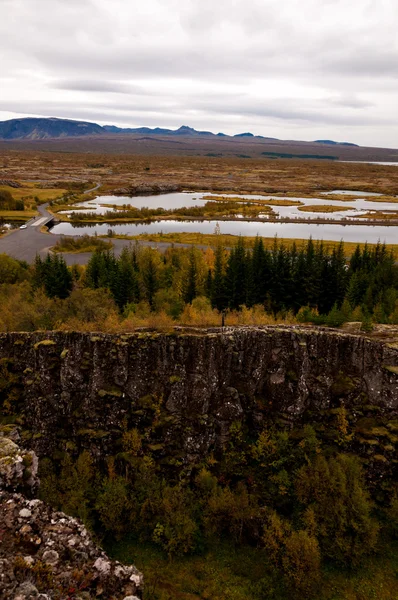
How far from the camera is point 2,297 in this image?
170 feet

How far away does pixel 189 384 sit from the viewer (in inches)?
1214

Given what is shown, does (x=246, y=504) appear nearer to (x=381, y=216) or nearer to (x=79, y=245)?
(x=79, y=245)

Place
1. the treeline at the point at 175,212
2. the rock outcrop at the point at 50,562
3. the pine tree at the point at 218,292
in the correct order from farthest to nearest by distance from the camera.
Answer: the treeline at the point at 175,212, the pine tree at the point at 218,292, the rock outcrop at the point at 50,562

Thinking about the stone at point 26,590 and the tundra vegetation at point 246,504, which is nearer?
the stone at point 26,590

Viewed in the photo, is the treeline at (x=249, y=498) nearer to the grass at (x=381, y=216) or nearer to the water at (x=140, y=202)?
the grass at (x=381, y=216)

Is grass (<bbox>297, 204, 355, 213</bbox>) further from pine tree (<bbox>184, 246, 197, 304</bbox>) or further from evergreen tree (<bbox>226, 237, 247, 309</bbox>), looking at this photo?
pine tree (<bbox>184, 246, 197, 304</bbox>)

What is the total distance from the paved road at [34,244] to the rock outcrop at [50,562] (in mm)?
69191

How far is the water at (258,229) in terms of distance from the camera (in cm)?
12169

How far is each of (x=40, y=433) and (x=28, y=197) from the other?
155174 mm

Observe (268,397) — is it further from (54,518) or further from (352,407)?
(54,518)

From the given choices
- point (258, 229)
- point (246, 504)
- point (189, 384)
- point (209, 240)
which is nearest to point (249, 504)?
point (246, 504)

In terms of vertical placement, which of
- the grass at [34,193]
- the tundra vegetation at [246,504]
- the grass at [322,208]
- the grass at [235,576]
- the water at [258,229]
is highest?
the grass at [34,193]

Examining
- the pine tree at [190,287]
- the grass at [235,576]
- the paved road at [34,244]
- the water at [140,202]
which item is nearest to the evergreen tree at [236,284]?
the pine tree at [190,287]

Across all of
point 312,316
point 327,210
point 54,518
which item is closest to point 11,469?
point 54,518
